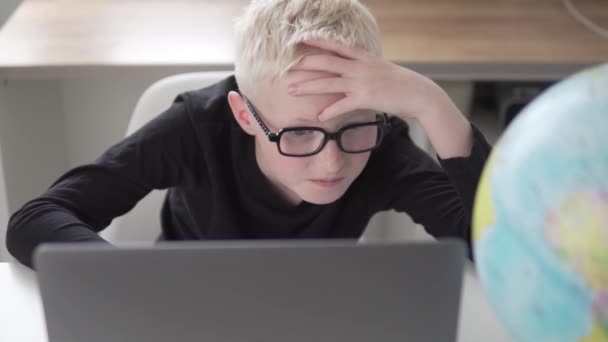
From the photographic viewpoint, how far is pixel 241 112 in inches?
43.1

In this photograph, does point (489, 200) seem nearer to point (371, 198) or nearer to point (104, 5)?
point (371, 198)

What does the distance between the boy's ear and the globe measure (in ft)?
1.76

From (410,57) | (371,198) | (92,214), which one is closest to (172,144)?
(92,214)

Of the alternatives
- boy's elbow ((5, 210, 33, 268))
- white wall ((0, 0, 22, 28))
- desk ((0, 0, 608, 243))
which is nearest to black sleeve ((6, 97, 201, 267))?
boy's elbow ((5, 210, 33, 268))

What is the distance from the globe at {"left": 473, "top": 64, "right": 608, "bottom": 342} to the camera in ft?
1.75

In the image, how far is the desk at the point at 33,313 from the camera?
0.85m

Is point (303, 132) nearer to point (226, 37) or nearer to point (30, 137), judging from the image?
point (226, 37)

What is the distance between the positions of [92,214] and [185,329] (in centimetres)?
41

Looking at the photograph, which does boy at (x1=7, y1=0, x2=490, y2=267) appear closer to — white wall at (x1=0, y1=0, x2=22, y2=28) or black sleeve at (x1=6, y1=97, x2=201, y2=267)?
black sleeve at (x1=6, y1=97, x2=201, y2=267)

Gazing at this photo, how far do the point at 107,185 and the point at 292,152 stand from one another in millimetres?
271

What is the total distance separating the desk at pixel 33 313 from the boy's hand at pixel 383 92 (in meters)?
0.18

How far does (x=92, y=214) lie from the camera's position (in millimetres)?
1064

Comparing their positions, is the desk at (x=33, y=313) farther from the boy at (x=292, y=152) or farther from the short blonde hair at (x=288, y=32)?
the short blonde hair at (x=288, y=32)

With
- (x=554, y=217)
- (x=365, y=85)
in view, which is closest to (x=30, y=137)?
(x=365, y=85)
